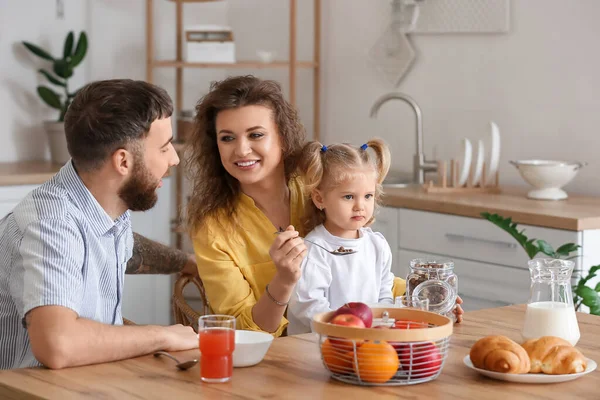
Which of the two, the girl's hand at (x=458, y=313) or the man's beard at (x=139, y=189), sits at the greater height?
the man's beard at (x=139, y=189)

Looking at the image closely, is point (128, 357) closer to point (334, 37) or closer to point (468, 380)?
point (468, 380)

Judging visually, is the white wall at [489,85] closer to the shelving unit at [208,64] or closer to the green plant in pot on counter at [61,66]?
the shelving unit at [208,64]

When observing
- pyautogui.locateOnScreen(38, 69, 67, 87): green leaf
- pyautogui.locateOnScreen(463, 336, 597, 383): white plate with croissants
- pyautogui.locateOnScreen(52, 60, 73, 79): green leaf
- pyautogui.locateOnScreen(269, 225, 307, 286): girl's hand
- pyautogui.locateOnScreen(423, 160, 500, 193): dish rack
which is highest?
pyautogui.locateOnScreen(52, 60, 73, 79): green leaf

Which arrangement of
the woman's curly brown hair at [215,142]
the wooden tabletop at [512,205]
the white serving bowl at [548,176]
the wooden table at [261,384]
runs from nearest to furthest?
1. the wooden table at [261,384]
2. the woman's curly brown hair at [215,142]
3. the wooden tabletop at [512,205]
4. the white serving bowl at [548,176]

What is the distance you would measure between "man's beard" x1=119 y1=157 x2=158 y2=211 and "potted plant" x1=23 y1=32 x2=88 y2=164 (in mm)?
2428

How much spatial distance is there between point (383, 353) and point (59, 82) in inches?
131

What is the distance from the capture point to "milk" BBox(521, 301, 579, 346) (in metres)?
1.88

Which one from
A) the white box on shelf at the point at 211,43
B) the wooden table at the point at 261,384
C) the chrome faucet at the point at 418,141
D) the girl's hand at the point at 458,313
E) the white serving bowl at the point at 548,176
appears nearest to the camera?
the wooden table at the point at 261,384

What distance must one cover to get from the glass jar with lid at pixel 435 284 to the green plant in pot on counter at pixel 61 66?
9.14ft

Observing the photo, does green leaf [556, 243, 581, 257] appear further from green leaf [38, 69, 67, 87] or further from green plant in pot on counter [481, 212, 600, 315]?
green leaf [38, 69, 67, 87]

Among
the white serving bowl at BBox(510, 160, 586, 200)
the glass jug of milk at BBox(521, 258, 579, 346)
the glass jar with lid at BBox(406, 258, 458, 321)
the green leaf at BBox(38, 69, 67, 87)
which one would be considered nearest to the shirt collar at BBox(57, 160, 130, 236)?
the glass jar with lid at BBox(406, 258, 458, 321)

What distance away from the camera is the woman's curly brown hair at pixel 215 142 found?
8.12ft

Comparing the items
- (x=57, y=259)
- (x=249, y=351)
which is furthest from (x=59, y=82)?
(x=249, y=351)

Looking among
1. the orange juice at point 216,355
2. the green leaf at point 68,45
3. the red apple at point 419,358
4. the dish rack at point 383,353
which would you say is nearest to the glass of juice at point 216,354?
the orange juice at point 216,355
